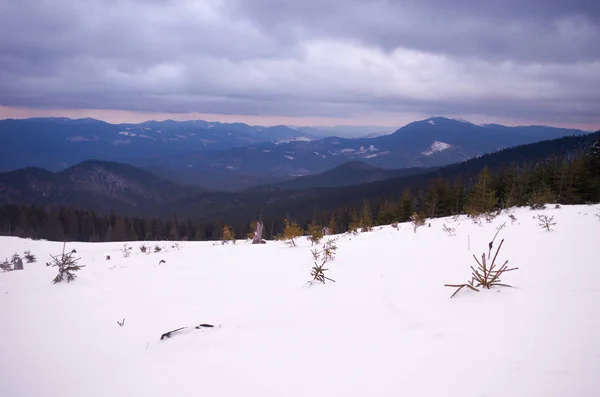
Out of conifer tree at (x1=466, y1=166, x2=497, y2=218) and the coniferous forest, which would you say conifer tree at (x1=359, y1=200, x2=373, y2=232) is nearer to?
the coniferous forest

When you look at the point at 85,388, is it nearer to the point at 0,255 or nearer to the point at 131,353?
the point at 131,353

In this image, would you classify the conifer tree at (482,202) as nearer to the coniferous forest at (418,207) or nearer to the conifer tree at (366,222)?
the coniferous forest at (418,207)

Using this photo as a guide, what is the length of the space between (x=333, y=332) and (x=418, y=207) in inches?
2226

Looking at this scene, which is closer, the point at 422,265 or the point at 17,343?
the point at 17,343

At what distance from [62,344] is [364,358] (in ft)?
11.8

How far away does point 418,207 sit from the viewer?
5628 cm

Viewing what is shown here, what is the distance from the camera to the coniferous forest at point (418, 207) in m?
25.3

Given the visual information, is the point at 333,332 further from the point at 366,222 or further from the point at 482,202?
the point at 366,222

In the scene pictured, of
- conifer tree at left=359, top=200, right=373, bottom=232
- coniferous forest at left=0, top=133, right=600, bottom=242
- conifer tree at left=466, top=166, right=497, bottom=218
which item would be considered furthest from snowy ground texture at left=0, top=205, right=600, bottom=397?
coniferous forest at left=0, top=133, right=600, bottom=242

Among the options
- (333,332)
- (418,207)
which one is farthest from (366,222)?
(418,207)

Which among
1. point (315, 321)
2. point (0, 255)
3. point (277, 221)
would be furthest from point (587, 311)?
point (277, 221)

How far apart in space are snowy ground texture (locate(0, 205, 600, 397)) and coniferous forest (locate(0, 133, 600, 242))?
856 centimetres

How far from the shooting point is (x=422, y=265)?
550 cm

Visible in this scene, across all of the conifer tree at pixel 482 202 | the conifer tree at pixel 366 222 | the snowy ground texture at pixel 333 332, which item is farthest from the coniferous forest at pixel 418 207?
the snowy ground texture at pixel 333 332
